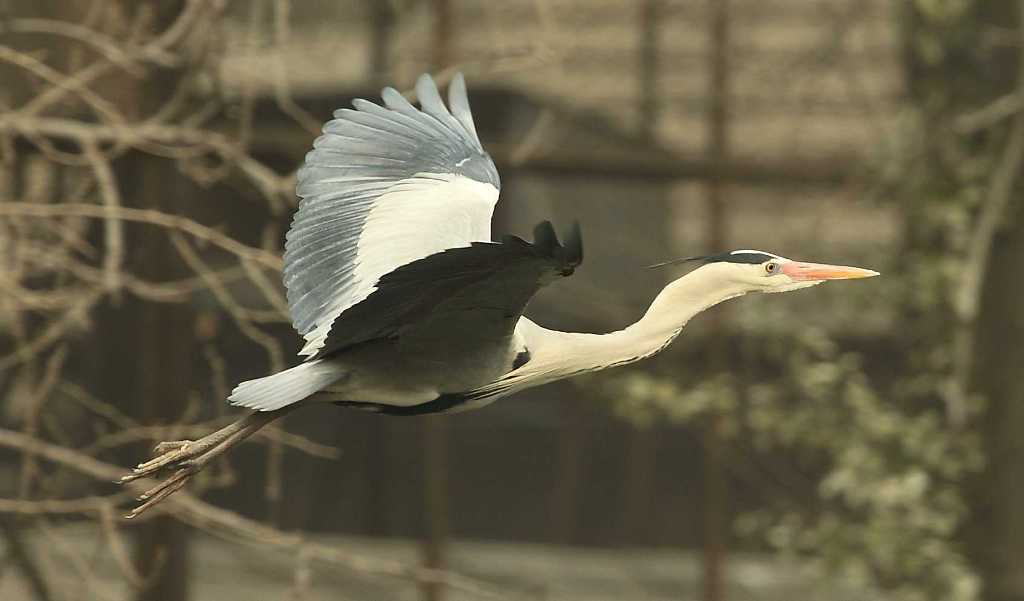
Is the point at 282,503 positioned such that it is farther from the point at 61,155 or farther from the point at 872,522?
the point at 872,522

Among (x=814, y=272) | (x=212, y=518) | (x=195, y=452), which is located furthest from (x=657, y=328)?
(x=212, y=518)

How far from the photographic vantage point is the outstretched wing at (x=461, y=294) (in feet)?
4.14

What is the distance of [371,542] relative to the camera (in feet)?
12.0

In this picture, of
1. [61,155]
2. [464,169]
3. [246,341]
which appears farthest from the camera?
[246,341]

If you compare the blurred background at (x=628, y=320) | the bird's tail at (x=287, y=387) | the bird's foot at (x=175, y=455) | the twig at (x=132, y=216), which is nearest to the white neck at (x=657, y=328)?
the bird's tail at (x=287, y=387)

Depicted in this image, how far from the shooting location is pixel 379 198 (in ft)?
5.97

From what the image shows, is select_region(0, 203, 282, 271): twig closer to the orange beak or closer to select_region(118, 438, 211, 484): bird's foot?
select_region(118, 438, 211, 484): bird's foot

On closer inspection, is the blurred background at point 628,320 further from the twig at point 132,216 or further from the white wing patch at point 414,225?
the white wing patch at point 414,225

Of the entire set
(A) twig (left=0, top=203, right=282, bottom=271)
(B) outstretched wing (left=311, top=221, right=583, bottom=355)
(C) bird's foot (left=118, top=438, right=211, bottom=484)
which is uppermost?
(A) twig (left=0, top=203, right=282, bottom=271)

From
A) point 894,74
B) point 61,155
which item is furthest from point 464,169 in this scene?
point 894,74

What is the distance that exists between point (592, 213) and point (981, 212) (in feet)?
3.12

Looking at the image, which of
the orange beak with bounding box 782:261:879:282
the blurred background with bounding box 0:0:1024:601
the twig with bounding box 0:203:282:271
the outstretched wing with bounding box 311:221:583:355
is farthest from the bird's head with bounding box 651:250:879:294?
the blurred background with bounding box 0:0:1024:601

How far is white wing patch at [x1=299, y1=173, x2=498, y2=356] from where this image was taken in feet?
5.43

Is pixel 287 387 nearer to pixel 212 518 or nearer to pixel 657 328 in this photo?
pixel 657 328
